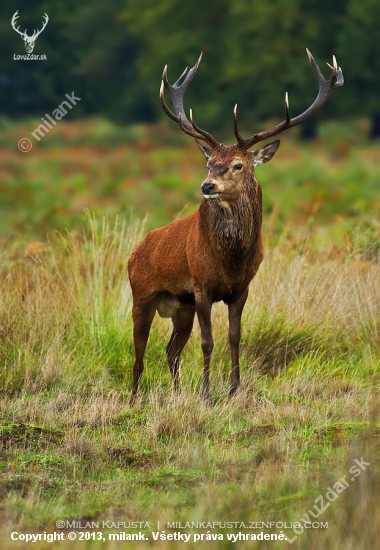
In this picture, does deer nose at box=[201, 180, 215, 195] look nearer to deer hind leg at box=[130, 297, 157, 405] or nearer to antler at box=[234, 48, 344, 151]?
antler at box=[234, 48, 344, 151]

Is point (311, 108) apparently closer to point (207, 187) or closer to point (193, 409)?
point (207, 187)

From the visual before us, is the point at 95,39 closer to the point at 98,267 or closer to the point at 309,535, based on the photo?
the point at 98,267

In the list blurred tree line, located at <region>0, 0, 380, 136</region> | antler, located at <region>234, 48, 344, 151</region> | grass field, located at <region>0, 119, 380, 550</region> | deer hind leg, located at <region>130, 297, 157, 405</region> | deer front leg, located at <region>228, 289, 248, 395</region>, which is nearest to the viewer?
grass field, located at <region>0, 119, 380, 550</region>

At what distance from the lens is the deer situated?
8672 mm

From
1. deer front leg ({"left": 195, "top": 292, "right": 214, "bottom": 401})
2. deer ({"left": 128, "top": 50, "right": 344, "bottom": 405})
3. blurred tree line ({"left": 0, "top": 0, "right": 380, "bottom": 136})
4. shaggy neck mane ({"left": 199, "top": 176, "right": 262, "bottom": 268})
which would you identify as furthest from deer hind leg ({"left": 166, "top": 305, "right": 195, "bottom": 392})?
blurred tree line ({"left": 0, "top": 0, "right": 380, "bottom": 136})

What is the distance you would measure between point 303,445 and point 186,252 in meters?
2.43

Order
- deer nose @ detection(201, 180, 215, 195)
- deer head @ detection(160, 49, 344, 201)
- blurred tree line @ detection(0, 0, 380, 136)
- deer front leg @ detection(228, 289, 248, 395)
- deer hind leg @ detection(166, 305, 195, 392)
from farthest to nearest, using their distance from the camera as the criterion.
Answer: blurred tree line @ detection(0, 0, 380, 136) < deer hind leg @ detection(166, 305, 195, 392) < deer front leg @ detection(228, 289, 248, 395) < deer head @ detection(160, 49, 344, 201) < deer nose @ detection(201, 180, 215, 195)

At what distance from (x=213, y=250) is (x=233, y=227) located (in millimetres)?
249

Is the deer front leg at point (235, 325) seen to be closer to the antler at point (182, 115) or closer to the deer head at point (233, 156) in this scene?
the deer head at point (233, 156)

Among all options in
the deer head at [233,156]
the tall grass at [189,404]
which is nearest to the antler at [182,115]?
the deer head at [233,156]

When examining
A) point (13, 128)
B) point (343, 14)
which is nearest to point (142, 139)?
point (13, 128)

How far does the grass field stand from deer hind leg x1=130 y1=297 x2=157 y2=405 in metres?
0.19

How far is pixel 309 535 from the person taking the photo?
17.2ft

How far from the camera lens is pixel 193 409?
7.96 metres
